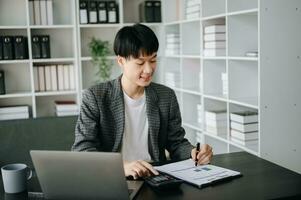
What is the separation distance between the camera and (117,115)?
200cm

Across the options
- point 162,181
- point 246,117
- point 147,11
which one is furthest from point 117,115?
point 147,11

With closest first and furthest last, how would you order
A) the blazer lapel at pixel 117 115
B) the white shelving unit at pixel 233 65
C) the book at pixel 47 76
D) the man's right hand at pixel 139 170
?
1. the man's right hand at pixel 139 170
2. the blazer lapel at pixel 117 115
3. the white shelving unit at pixel 233 65
4. the book at pixel 47 76

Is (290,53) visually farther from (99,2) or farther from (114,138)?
(99,2)

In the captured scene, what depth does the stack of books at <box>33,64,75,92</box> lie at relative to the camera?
4266 mm

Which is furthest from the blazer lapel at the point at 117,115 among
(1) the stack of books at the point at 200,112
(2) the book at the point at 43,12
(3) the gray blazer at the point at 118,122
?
(2) the book at the point at 43,12

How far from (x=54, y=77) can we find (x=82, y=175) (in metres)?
3.09

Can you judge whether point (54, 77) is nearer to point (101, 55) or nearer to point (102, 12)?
point (101, 55)

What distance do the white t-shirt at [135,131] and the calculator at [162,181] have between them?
49cm

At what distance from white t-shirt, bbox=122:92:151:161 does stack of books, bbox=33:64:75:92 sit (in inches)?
94.4

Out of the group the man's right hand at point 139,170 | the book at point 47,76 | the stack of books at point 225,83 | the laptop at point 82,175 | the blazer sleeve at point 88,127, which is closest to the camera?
the laptop at point 82,175

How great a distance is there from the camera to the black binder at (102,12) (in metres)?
4.29

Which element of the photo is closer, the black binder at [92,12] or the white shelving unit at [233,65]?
the white shelving unit at [233,65]

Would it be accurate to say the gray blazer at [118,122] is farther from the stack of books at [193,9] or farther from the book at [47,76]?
the book at [47,76]

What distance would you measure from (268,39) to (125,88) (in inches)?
46.0
